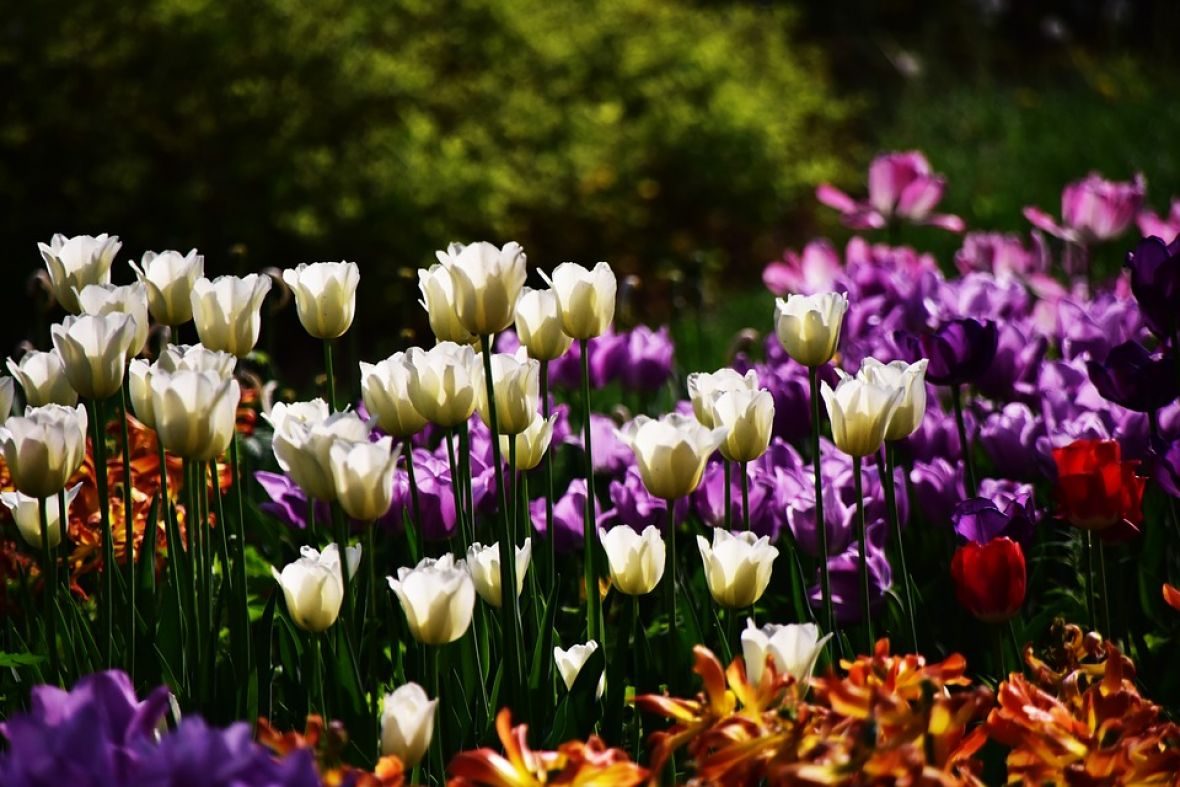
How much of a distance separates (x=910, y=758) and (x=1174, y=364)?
Result: 1230 millimetres

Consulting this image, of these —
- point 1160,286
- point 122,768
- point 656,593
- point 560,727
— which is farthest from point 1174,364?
point 122,768

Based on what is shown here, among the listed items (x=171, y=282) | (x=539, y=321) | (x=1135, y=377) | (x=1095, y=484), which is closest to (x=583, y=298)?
(x=539, y=321)

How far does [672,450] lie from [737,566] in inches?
6.2

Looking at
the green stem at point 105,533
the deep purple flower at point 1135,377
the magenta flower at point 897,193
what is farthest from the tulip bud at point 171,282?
the magenta flower at point 897,193

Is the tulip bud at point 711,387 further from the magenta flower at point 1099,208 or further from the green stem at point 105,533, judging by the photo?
the magenta flower at point 1099,208

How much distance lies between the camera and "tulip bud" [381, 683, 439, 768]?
1251 millimetres

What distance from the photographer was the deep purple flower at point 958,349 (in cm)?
212

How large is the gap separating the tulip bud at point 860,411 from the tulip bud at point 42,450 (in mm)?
854

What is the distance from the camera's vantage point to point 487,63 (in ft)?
23.9

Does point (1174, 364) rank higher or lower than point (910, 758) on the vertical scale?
higher

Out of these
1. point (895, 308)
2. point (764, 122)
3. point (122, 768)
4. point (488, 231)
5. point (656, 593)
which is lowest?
A: point (656, 593)

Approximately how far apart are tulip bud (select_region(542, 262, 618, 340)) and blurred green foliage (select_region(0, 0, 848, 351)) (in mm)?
3761

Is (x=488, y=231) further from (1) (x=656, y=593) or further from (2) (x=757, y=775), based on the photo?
(2) (x=757, y=775)

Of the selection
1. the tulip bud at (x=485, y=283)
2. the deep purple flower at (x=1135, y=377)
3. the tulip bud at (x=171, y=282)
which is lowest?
the deep purple flower at (x=1135, y=377)
